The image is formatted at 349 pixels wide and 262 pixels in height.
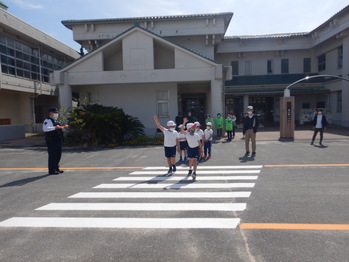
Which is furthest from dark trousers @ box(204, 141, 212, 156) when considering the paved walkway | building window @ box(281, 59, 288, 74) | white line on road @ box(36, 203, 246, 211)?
building window @ box(281, 59, 288, 74)

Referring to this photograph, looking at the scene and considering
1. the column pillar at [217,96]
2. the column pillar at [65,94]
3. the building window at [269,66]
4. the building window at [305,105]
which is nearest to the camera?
the column pillar at [217,96]

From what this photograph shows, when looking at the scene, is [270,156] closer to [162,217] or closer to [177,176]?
[177,176]

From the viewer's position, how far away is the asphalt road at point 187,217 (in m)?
3.39

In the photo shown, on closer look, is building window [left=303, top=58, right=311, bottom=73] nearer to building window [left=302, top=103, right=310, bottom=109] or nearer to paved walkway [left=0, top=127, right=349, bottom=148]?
building window [left=302, top=103, right=310, bottom=109]

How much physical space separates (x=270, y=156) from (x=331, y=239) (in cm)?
709

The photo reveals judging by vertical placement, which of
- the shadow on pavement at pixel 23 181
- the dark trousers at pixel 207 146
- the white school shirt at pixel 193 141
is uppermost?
the white school shirt at pixel 193 141

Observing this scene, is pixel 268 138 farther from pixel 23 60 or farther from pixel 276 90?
pixel 23 60

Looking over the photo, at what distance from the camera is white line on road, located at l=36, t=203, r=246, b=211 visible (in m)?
4.94

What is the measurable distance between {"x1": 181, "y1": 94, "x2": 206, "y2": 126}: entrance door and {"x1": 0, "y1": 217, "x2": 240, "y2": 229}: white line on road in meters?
19.2

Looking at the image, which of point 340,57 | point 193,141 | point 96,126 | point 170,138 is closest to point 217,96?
point 96,126

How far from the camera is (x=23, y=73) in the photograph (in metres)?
22.1

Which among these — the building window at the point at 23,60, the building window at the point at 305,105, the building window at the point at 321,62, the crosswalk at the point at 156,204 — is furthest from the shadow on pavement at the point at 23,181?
the building window at the point at 321,62

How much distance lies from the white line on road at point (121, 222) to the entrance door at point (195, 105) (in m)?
19.2

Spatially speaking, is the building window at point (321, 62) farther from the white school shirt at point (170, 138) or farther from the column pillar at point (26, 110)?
the column pillar at point (26, 110)
